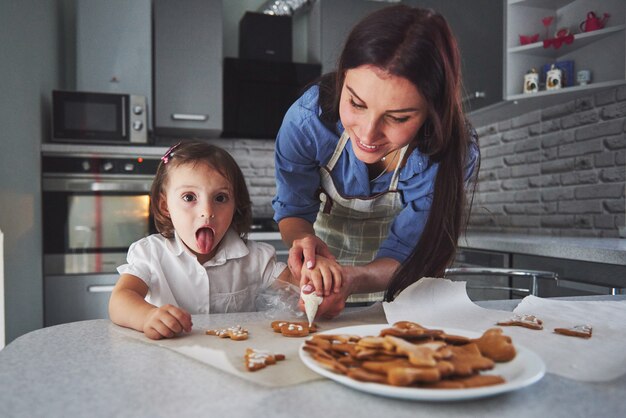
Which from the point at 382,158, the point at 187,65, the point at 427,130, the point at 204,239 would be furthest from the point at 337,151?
the point at 187,65

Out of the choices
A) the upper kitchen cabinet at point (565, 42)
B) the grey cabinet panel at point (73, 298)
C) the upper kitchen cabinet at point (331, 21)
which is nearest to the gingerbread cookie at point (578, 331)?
the upper kitchen cabinet at point (565, 42)

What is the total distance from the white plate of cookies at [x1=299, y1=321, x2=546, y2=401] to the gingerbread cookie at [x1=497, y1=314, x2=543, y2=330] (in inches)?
8.1

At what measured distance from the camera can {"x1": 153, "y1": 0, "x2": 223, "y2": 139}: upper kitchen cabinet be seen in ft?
10.5

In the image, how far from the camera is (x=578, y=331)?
0.74m

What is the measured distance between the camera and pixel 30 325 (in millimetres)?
2533

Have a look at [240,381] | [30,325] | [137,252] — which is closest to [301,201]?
[137,252]

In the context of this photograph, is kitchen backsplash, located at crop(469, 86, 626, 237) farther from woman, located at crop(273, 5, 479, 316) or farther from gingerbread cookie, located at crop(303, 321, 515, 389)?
gingerbread cookie, located at crop(303, 321, 515, 389)

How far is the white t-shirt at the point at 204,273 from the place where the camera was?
117 centimetres

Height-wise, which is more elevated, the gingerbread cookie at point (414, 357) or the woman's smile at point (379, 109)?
the woman's smile at point (379, 109)

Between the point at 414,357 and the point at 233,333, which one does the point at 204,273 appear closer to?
the point at 233,333

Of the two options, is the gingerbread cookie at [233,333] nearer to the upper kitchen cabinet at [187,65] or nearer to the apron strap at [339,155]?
the apron strap at [339,155]

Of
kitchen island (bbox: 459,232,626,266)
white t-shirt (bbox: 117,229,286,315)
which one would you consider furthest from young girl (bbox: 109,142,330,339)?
kitchen island (bbox: 459,232,626,266)

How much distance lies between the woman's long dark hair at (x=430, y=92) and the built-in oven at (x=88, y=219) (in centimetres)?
196

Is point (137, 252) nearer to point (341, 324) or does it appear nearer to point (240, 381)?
point (341, 324)
